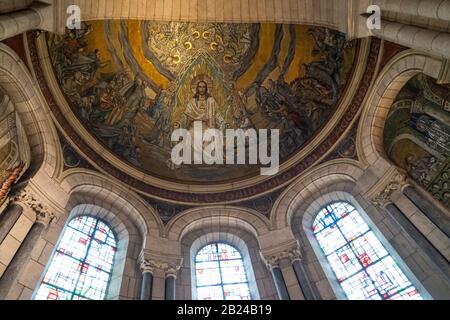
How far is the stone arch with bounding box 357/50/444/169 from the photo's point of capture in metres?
9.91

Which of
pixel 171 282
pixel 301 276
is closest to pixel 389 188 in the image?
pixel 301 276

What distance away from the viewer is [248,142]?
14469mm

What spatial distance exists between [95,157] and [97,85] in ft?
8.06

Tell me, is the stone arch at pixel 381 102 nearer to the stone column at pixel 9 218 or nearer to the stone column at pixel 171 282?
the stone column at pixel 171 282

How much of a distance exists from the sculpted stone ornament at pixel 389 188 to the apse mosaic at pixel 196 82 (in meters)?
3.52

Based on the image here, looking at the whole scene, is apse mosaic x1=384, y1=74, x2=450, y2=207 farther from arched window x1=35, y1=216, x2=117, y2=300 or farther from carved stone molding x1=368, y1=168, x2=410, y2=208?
arched window x1=35, y1=216, x2=117, y2=300

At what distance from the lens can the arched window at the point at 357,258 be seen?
911 centimetres

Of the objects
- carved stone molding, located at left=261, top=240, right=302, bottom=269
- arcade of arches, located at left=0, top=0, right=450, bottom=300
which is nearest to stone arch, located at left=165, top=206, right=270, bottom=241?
arcade of arches, located at left=0, top=0, right=450, bottom=300

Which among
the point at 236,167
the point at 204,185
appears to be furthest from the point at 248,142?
the point at 204,185

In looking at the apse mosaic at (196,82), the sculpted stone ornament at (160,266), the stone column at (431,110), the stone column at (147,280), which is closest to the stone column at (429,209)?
the stone column at (431,110)

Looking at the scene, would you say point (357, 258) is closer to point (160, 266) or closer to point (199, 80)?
point (160, 266)

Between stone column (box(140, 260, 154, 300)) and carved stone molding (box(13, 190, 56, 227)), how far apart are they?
2.47 metres

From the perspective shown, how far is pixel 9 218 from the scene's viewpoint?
8.40 m

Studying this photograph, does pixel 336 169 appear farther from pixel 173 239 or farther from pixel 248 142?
pixel 173 239
